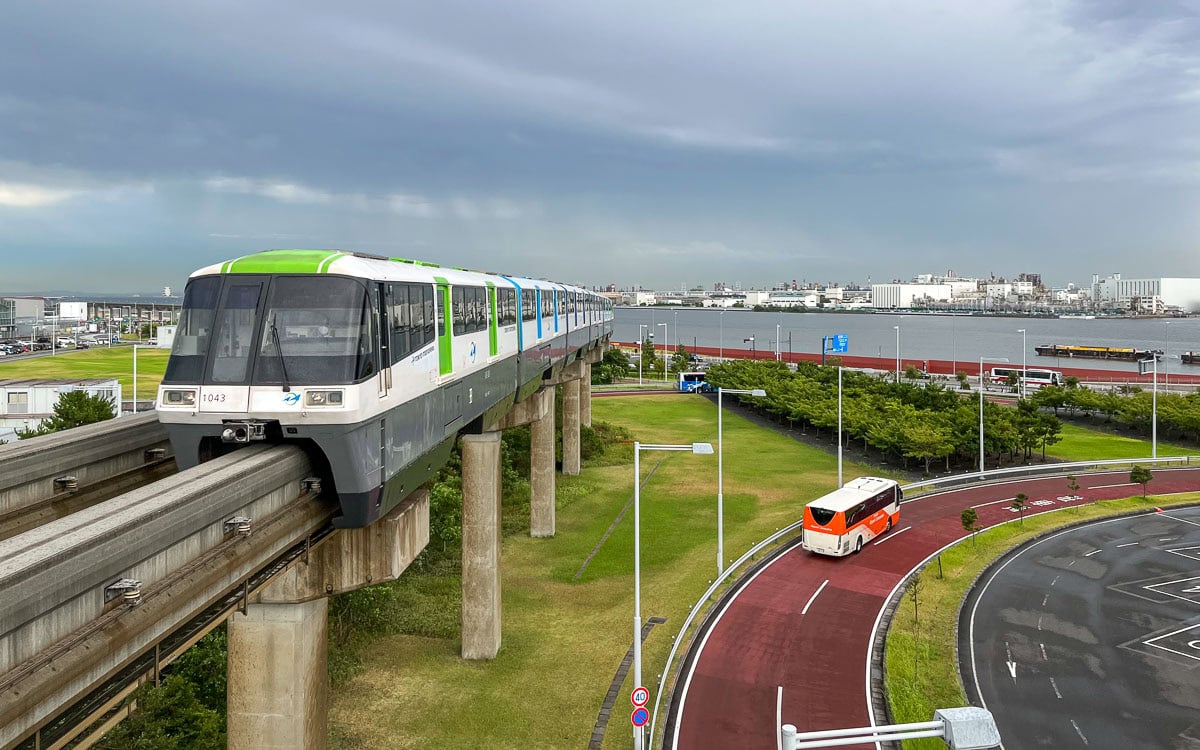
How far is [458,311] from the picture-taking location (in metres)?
19.6

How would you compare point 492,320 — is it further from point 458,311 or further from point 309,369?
point 309,369

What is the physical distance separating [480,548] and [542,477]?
1353 cm

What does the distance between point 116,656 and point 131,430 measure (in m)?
7.73

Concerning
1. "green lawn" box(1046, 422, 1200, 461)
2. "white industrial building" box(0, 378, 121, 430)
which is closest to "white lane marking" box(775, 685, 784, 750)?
"green lawn" box(1046, 422, 1200, 461)

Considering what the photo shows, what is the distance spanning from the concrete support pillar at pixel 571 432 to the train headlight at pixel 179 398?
4301cm

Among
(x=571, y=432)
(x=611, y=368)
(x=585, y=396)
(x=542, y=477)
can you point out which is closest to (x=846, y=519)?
(x=542, y=477)

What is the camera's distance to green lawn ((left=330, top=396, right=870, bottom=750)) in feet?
75.1

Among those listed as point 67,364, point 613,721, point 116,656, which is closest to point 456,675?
point 613,721

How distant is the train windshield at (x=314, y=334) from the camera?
12234 millimetres

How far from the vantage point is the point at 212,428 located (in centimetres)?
1209

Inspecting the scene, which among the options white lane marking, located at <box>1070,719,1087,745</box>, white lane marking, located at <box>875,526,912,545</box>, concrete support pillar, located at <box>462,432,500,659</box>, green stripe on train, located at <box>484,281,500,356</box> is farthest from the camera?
white lane marking, located at <box>875,526,912,545</box>

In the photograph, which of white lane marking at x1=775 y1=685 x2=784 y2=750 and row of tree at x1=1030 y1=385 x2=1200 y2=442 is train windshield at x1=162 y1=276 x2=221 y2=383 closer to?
white lane marking at x1=775 y1=685 x2=784 y2=750

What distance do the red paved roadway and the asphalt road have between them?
3.55 meters

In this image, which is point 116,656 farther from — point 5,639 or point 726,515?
point 726,515
